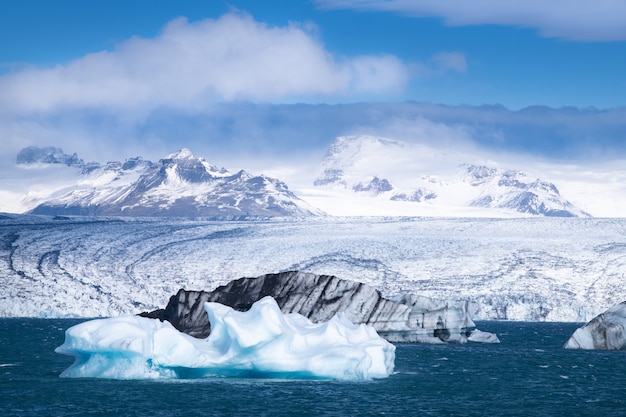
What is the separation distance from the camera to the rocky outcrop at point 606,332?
42.3 meters

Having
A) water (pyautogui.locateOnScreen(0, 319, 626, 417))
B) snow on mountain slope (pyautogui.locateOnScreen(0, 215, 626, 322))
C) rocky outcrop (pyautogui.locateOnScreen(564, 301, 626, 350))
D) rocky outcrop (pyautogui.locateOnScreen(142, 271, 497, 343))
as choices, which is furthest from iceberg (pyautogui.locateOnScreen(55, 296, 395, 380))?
snow on mountain slope (pyautogui.locateOnScreen(0, 215, 626, 322))

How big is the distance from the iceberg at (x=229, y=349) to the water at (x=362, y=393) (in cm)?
46

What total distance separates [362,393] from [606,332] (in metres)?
17.3

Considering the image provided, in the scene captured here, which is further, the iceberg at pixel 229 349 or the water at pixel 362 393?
the iceberg at pixel 229 349

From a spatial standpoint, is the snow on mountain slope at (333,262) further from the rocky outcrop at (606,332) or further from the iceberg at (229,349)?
the iceberg at (229,349)

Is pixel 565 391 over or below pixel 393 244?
below

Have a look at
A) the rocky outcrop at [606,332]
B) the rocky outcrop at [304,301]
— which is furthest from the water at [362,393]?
the rocky outcrop at [304,301]

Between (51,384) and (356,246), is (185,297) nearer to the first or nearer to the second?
(51,384)

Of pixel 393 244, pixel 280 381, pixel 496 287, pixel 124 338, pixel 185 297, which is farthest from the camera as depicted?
pixel 393 244

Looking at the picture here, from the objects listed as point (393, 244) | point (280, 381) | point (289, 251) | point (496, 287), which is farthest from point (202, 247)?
point (280, 381)

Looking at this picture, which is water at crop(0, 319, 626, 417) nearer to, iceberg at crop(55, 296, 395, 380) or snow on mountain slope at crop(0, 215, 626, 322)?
iceberg at crop(55, 296, 395, 380)

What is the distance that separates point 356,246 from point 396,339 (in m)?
36.0

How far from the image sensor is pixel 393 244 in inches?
3270

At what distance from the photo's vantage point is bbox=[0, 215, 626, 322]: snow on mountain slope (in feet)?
233
